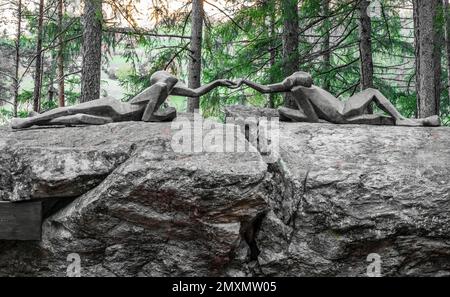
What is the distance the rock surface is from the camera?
445 centimetres

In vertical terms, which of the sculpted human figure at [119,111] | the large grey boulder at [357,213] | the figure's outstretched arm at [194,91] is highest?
the figure's outstretched arm at [194,91]

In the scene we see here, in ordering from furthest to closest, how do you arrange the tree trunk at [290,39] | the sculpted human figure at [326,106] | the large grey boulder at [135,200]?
the tree trunk at [290,39], the sculpted human figure at [326,106], the large grey boulder at [135,200]

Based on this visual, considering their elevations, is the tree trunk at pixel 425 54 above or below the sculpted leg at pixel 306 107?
above

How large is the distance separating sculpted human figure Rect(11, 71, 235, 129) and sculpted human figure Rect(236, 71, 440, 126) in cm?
81

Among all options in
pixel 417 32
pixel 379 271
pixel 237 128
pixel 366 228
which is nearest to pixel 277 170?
pixel 237 128

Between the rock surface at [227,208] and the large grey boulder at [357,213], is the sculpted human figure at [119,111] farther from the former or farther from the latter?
the large grey boulder at [357,213]

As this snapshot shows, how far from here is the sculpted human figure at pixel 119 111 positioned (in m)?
5.41

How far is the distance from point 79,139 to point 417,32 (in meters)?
4.94

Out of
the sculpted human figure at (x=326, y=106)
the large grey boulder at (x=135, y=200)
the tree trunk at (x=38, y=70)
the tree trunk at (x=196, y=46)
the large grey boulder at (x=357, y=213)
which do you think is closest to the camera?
the large grey boulder at (x=135, y=200)

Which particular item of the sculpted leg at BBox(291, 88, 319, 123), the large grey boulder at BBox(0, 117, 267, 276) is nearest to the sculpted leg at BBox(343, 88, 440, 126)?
the sculpted leg at BBox(291, 88, 319, 123)

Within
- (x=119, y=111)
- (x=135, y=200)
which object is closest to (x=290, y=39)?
(x=119, y=111)

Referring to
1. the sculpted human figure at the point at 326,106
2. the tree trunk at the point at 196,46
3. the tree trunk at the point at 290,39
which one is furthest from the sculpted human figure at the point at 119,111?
the tree trunk at the point at 196,46

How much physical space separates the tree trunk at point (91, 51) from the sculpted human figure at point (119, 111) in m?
2.68

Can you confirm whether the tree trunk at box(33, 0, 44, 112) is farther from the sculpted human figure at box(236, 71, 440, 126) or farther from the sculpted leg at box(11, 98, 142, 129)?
the sculpted human figure at box(236, 71, 440, 126)
